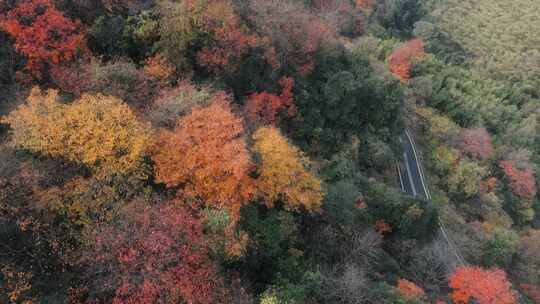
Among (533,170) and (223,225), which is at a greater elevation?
(223,225)

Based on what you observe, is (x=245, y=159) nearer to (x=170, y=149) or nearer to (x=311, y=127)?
(x=170, y=149)

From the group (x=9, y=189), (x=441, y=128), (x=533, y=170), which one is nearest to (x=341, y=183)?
(x=9, y=189)

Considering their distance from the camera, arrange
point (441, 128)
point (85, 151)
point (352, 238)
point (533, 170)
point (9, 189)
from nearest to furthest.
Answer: point (9, 189), point (85, 151), point (352, 238), point (441, 128), point (533, 170)

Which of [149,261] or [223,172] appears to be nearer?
[149,261]

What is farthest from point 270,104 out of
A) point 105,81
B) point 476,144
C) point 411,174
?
point 476,144

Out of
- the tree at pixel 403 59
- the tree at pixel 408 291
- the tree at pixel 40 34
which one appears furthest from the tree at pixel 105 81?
the tree at pixel 403 59

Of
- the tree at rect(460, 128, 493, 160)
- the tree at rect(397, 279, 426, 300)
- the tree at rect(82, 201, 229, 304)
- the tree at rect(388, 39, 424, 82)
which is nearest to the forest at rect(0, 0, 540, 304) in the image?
the tree at rect(82, 201, 229, 304)

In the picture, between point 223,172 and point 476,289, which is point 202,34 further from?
point 476,289
